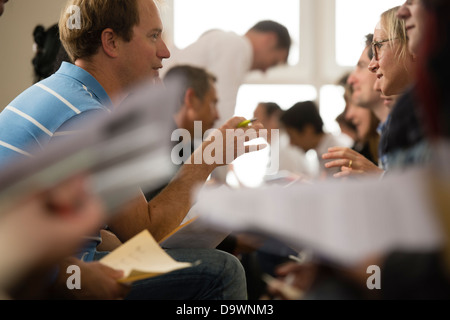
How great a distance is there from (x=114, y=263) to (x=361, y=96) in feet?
5.23

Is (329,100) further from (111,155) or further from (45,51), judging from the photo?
(111,155)

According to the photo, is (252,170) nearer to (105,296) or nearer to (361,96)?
(361,96)

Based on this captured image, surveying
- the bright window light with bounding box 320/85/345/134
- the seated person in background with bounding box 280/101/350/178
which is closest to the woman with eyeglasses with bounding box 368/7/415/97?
the seated person in background with bounding box 280/101/350/178

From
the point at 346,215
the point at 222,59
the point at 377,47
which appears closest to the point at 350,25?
the point at 222,59

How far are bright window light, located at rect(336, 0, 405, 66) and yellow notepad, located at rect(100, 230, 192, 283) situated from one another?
13.5 feet

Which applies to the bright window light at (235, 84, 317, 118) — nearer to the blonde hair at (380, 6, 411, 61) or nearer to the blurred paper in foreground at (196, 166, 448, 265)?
the blonde hair at (380, 6, 411, 61)

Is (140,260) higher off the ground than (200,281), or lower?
higher

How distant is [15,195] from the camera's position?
0.34 metres

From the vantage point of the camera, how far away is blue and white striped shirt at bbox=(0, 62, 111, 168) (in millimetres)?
906

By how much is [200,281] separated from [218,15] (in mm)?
3777

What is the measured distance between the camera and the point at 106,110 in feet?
3.01

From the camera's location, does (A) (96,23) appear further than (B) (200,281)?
Yes

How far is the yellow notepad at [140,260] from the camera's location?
71 centimetres

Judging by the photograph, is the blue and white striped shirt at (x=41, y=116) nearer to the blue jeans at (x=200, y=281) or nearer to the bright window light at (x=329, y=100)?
the blue jeans at (x=200, y=281)
